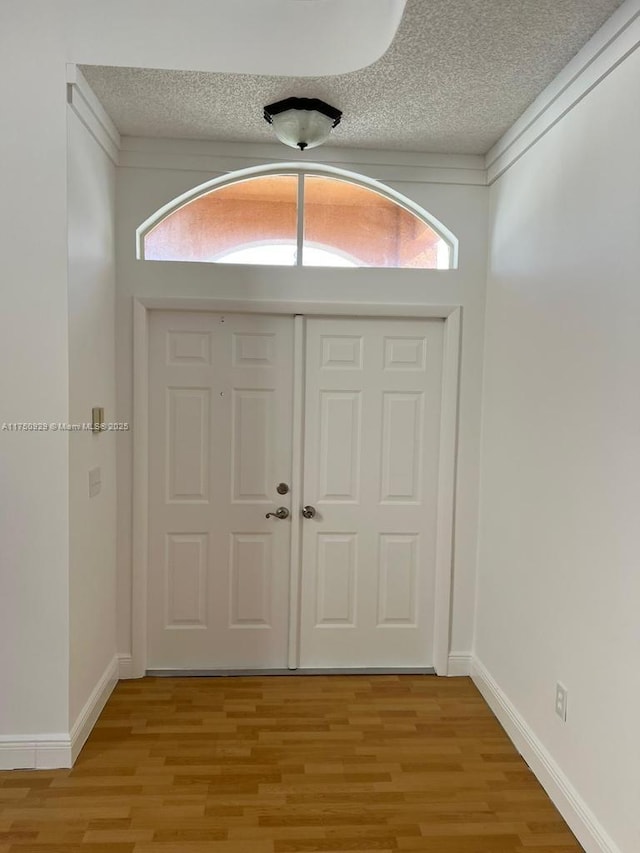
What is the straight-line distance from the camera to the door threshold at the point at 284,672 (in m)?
3.20

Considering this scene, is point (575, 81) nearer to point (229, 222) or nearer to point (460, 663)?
point (229, 222)

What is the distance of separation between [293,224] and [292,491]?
4.61ft

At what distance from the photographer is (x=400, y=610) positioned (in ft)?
10.8

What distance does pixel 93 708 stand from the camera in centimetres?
271

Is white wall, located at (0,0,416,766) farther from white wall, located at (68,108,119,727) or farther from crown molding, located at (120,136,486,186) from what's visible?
crown molding, located at (120,136,486,186)

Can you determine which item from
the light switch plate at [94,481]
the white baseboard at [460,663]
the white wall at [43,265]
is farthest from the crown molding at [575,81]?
the white baseboard at [460,663]

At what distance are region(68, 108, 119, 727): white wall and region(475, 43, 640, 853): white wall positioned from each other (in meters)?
1.87

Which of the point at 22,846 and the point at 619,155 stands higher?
the point at 619,155

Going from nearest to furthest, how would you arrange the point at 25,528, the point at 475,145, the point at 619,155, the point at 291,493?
the point at 619,155, the point at 25,528, the point at 475,145, the point at 291,493

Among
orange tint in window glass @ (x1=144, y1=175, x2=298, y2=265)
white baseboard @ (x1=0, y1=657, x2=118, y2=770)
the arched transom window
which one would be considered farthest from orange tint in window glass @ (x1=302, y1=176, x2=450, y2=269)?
white baseboard @ (x1=0, y1=657, x2=118, y2=770)

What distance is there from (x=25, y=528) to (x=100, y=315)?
1001 mm

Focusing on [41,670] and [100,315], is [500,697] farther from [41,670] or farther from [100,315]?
[100,315]

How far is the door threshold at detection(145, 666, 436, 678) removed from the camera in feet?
10.5

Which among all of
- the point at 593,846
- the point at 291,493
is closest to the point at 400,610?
the point at 291,493
